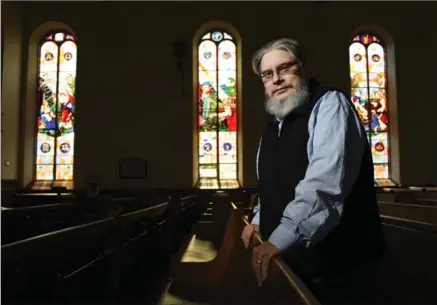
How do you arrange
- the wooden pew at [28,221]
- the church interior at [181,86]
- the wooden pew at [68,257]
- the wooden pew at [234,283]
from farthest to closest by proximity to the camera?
the church interior at [181,86] → the wooden pew at [28,221] → the wooden pew at [68,257] → the wooden pew at [234,283]

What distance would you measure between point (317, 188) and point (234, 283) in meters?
0.75

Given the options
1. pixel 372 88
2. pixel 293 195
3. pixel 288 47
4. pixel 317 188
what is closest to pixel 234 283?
pixel 293 195

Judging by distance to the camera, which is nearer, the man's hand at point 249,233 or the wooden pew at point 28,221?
the man's hand at point 249,233

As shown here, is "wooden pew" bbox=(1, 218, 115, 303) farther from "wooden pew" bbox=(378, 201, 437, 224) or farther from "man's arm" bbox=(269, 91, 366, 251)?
"wooden pew" bbox=(378, 201, 437, 224)

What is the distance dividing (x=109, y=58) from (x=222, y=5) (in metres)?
2.79

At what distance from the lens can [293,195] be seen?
1408mm

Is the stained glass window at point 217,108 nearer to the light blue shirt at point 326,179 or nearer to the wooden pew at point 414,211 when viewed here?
the wooden pew at point 414,211

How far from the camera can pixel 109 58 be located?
9641 mm

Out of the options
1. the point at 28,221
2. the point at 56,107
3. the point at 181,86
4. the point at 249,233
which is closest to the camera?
the point at 249,233

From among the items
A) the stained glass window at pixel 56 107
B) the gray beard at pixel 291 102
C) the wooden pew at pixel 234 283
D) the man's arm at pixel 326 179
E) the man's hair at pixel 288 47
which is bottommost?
the wooden pew at pixel 234 283

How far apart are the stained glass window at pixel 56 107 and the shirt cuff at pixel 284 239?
9.06m

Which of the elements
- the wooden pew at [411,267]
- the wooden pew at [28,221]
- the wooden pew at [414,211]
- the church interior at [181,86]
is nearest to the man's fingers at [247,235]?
the wooden pew at [411,267]

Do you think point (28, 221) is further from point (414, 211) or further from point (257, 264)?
point (414, 211)

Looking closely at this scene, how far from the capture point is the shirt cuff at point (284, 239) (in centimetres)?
124
